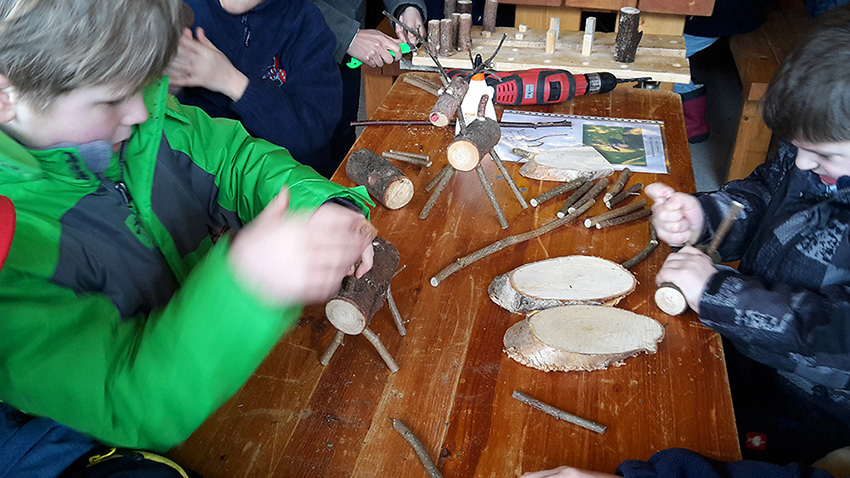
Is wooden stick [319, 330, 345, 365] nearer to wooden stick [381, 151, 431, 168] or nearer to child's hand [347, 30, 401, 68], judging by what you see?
wooden stick [381, 151, 431, 168]

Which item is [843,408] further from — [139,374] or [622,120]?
[139,374]

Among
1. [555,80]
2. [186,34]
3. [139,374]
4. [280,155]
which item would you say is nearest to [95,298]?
[139,374]

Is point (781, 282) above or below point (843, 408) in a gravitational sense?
above

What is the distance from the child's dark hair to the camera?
985mm

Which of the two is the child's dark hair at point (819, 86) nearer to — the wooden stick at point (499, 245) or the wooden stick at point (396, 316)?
the wooden stick at point (499, 245)

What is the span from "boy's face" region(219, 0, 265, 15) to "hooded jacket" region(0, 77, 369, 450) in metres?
0.73

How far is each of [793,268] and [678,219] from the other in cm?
24

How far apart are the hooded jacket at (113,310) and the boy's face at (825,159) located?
3.00 feet

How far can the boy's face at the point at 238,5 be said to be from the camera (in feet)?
5.41

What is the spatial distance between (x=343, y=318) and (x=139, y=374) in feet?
1.24

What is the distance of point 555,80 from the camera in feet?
6.42

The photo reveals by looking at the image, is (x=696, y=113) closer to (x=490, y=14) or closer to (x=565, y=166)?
(x=490, y=14)

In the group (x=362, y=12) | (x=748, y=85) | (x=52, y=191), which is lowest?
(x=748, y=85)

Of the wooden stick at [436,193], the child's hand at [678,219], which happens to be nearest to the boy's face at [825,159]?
the child's hand at [678,219]
